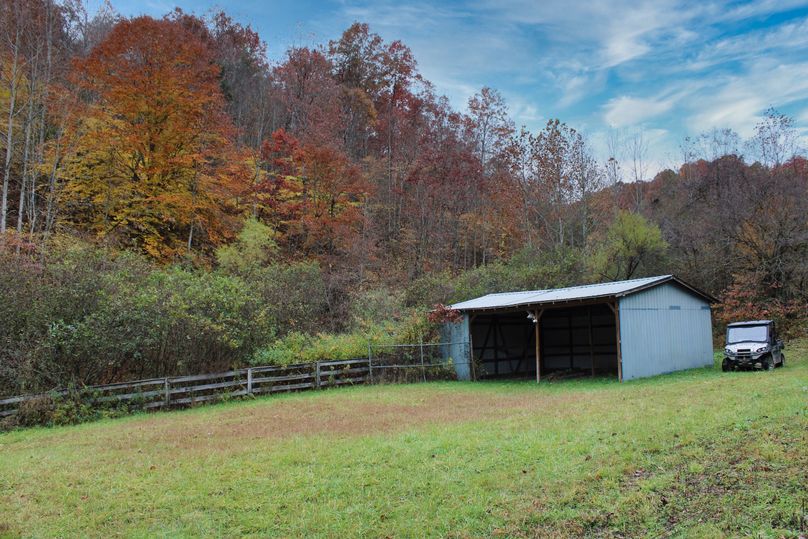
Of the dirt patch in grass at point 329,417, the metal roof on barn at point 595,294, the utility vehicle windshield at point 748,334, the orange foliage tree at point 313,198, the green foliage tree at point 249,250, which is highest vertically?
the orange foliage tree at point 313,198

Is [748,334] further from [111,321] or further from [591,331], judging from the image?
[111,321]

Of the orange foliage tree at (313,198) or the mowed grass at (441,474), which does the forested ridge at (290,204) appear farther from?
the mowed grass at (441,474)

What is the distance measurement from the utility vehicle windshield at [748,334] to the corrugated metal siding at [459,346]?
27.7ft

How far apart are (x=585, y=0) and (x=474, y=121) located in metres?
17.7

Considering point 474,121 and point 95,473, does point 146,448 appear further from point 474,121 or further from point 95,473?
point 474,121

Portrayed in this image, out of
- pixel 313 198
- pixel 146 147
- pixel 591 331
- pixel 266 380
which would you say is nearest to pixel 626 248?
pixel 591 331

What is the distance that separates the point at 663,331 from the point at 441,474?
13304 millimetres

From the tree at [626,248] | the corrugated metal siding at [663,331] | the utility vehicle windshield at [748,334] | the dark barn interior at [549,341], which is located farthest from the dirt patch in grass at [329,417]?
the tree at [626,248]

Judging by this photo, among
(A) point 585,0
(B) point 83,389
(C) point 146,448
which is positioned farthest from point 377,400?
(A) point 585,0

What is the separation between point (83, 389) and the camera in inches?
468

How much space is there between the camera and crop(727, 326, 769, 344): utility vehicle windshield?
15.4m

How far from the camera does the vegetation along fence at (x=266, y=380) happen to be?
12227 millimetres

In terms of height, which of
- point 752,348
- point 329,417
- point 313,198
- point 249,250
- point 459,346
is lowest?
point 329,417

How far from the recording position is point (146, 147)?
20.4 metres
